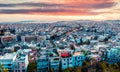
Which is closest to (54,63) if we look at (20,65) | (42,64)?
(42,64)

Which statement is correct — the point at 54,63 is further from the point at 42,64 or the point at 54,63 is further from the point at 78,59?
the point at 78,59

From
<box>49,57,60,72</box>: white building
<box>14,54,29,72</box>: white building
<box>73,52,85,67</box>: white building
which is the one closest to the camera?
<box>14,54,29,72</box>: white building

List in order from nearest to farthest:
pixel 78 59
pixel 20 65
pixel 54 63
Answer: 1. pixel 20 65
2. pixel 54 63
3. pixel 78 59

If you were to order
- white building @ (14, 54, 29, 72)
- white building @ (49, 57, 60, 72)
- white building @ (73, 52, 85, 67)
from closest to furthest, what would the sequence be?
white building @ (14, 54, 29, 72)
white building @ (49, 57, 60, 72)
white building @ (73, 52, 85, 67)

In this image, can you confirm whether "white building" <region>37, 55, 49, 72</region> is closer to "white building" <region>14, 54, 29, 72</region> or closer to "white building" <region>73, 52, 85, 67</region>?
"white building" <region>14, 54, 29, 72</region>

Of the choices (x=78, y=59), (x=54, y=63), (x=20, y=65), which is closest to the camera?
(x=20, y=65)

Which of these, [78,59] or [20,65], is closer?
[20,65]

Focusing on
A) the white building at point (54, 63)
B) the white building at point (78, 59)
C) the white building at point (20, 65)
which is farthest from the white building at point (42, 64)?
the white building at point (78, 59)

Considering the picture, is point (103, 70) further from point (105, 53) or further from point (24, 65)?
point (105, 53)

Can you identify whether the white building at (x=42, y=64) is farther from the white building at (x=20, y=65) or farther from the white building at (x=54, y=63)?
the white building at (x=20, y=65)

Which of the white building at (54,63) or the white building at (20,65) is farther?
the white building at (54,63)

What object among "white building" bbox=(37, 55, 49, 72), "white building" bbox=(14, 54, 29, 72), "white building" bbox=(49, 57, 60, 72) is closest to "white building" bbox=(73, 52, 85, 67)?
"white building" bbox=(49, 57, 60, 72)

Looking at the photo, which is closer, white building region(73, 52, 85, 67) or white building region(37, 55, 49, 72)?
white building region(37, 55, 49, 72)
